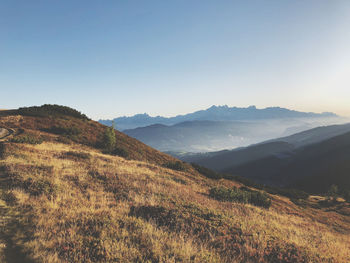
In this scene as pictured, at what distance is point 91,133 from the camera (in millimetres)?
30078

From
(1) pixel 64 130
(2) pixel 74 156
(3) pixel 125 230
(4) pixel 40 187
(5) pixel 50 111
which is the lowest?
(3) pixel 125 230

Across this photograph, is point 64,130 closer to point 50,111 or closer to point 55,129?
point 55,129

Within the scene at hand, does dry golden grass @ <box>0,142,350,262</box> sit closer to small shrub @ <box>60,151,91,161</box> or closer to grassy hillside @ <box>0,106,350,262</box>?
grassy hillside @ <box>0,106,350,262</box>

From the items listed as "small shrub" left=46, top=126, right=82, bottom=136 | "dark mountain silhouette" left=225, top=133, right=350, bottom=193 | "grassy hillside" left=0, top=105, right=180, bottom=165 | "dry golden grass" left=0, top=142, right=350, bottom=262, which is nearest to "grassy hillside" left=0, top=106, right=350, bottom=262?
"dry golden grass" left=0, top=142, right=350, bottom=262

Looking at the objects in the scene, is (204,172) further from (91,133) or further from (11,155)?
(11,155)

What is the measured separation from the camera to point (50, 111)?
3278 centimetres

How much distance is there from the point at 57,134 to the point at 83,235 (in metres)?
24.5

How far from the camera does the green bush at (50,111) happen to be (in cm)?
2983

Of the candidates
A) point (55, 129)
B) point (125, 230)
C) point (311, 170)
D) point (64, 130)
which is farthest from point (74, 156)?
point (311, 170)

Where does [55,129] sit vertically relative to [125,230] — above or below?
above

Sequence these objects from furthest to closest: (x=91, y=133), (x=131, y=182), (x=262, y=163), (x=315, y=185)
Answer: (x=262, y=163), (x=315, y=185), (x=91, y=133), (x=131, y=182)

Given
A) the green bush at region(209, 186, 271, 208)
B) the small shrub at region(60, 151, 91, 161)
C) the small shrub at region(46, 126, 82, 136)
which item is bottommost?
the green bush at region(209, 186, 271, 208)

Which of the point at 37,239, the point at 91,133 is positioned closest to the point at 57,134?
the point at 91,133

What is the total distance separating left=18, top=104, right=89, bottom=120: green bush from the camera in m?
29.8
